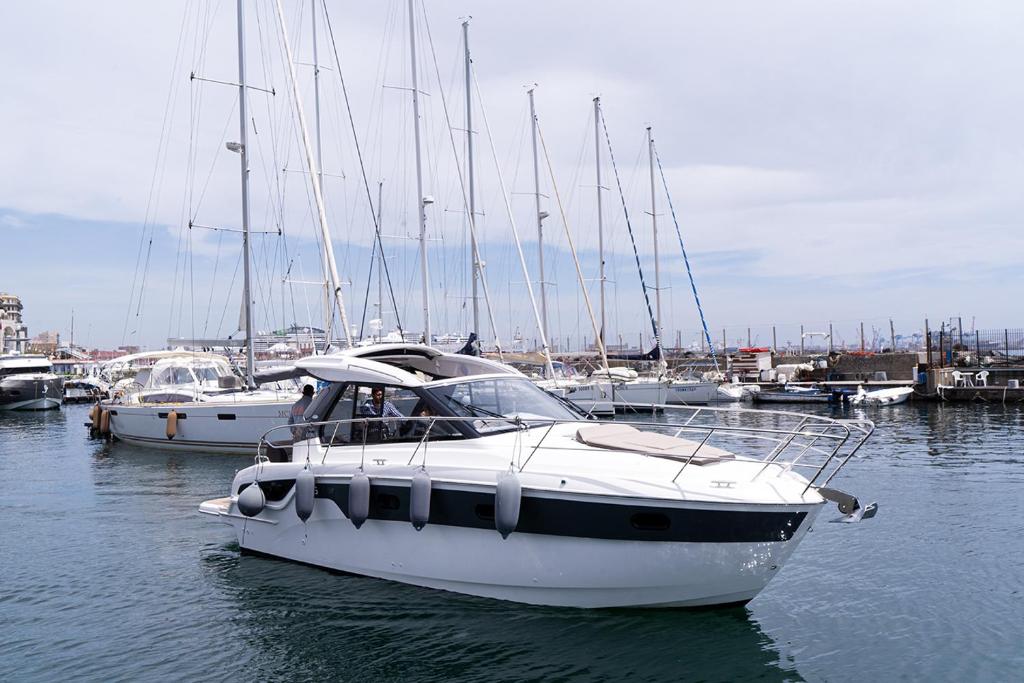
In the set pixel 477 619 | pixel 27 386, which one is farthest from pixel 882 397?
pixel 27 386

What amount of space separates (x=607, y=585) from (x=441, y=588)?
2.04 meters

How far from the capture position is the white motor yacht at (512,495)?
7.45 metres

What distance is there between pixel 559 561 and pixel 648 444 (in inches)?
66.3

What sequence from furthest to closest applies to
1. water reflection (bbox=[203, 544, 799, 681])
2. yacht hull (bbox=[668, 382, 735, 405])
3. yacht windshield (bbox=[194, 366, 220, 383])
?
yacht hull (bbox=[668, 382, 735, 405]) → yacht windshield (bbox=[194, 366, 220, 383]) → water reflection (bbox=[203, 544, 799, 681])

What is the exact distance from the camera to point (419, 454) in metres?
9.08

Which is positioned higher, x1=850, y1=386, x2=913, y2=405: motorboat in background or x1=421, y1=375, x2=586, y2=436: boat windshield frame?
x1=421, y1=375, x2=586, y2=436: boat windshield frame

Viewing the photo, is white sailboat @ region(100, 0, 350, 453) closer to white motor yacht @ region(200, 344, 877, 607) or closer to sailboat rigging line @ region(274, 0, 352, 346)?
sailboat rigging line @ region(274, 0, 352, 346)

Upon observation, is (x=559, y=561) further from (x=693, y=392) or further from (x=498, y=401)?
(x=693, y=392)

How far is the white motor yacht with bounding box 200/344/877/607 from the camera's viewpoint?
24.5 feet

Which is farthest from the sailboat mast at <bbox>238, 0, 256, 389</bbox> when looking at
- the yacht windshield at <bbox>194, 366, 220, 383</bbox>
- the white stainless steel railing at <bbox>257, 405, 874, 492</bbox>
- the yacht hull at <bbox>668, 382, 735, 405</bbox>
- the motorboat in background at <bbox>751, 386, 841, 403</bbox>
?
the motorboat in background at <bbox>751, 386, 841, 403</bbox>

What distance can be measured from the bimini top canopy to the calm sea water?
250cm

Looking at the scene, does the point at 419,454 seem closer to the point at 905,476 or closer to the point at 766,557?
the point at 766,557

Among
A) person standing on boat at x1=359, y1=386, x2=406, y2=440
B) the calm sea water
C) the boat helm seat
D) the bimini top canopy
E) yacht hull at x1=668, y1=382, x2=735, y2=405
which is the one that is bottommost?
the calm sea water

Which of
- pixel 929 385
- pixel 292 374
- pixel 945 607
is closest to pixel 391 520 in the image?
pixel 292 374
